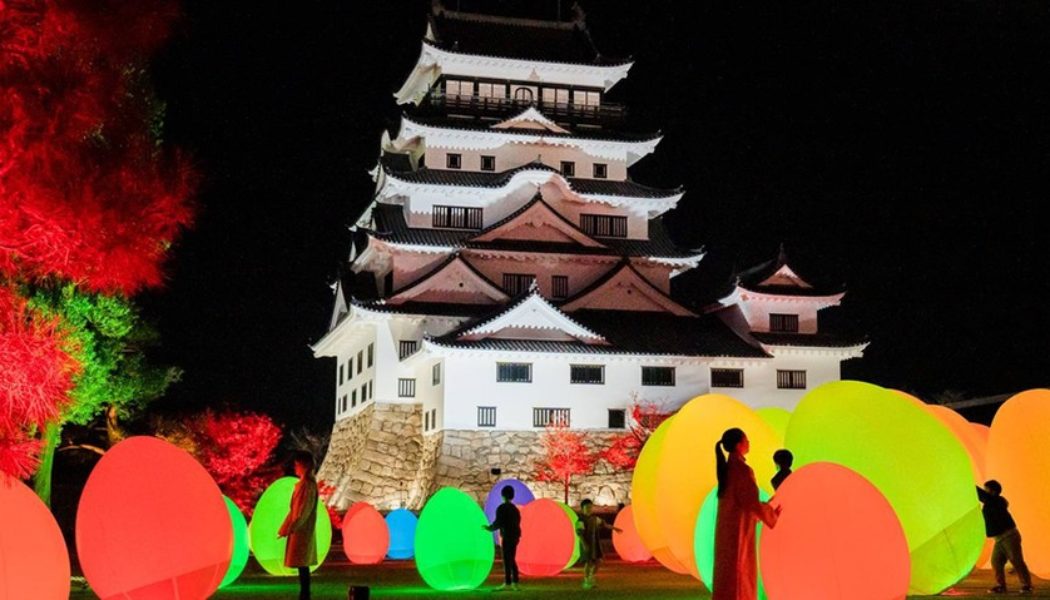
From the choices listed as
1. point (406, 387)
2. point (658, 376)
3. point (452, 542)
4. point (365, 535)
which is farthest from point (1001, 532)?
point (406, 387)

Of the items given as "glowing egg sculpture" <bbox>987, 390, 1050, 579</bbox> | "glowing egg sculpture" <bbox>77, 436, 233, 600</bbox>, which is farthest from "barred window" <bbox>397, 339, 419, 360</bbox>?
"glowing egg sculpture" <bbox>77, 436, 233, 600</bbox>

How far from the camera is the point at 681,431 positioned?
38.5ft

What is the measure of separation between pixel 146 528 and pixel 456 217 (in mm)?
34801

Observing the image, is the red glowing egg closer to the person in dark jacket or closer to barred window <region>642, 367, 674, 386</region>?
the person in dark jacket

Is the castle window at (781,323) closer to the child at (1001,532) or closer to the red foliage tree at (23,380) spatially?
the child at (1001,532)

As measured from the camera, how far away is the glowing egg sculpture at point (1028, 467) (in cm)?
1270

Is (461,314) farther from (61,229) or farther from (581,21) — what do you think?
(61,229)

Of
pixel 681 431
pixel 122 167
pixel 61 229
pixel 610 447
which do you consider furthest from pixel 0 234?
pixel 610 447

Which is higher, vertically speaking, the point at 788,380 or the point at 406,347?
the point at 406,347

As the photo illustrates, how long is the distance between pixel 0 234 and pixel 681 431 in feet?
21.9

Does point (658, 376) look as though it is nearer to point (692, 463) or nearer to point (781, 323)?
point (781, 323)

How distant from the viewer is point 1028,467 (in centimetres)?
1277

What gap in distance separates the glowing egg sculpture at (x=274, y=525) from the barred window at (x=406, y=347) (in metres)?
23.9

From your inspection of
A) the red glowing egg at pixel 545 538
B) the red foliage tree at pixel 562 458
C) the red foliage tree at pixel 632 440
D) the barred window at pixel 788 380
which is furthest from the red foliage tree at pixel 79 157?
the barred window at pixel 788 380
